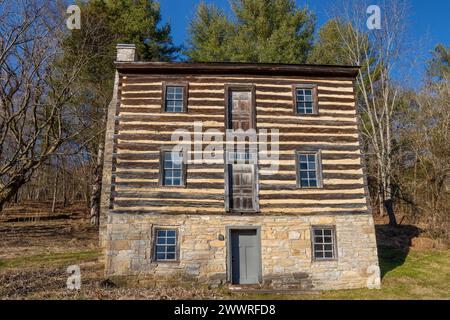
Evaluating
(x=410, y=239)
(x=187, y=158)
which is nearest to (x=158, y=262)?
(x=187, y=158)

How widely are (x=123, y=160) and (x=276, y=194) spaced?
5692mm

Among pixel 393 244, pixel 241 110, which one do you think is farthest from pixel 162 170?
pixel 393 244

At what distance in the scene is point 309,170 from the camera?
515 inches

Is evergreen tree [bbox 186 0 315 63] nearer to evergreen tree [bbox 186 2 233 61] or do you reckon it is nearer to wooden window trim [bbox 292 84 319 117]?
evergreen tree [bbox 186 2 233 61]

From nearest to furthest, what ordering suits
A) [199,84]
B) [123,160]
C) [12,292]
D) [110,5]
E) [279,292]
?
[12,292] < [279,292] < [123,160] < [199,84] < [110,5]

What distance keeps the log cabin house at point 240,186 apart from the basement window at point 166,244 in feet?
0.11

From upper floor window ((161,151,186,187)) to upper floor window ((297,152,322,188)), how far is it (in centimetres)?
430

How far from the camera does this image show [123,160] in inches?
498

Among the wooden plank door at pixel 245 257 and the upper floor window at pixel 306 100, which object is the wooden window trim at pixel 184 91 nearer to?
the upper floor window at pixel 306 100

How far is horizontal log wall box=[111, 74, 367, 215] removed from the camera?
12445 millimetres

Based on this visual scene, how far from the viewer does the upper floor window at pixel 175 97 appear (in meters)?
13.4

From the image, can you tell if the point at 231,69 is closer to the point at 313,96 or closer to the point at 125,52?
the point at 313,96

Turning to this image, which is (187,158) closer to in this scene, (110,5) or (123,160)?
(123,160)

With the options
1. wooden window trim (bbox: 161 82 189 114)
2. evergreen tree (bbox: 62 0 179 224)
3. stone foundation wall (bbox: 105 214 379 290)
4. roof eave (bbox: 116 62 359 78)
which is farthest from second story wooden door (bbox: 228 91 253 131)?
evergreen tree (bbox: 62 0 179 224)
